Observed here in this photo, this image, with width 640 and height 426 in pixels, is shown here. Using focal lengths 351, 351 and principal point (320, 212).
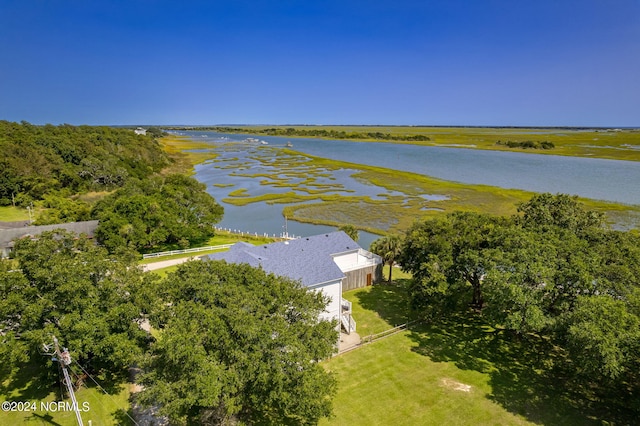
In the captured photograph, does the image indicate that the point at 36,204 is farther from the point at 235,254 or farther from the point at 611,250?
the point at 611,250

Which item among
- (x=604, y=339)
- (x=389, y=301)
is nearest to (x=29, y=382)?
(x=389, y=301)

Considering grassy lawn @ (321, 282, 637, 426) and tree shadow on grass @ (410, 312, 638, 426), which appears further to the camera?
tree shadow on grass @ (410, 312, 638, 426)

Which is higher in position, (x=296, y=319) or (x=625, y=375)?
(x=296, y=319)

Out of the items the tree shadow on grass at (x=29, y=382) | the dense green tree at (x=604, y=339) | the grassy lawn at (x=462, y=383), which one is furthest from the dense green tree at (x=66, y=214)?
the dense green tree at (x=604, y=339)

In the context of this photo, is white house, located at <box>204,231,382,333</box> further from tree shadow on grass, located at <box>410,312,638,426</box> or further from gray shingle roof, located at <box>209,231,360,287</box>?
tree shadow on grass, located at <box>410,312,638,426</box>

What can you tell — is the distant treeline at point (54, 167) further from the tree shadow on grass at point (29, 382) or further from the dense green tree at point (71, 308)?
the dense green tree at point (71, 308)

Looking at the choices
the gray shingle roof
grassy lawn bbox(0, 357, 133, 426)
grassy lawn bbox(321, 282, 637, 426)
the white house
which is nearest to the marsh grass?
the white house

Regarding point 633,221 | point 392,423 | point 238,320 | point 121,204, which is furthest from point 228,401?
point 633,221
